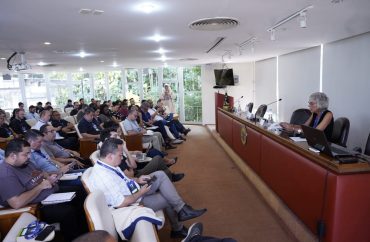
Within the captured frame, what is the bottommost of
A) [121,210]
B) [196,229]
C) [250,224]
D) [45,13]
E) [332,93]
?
[250,224]

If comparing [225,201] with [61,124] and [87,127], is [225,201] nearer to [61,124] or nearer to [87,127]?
[87,127]

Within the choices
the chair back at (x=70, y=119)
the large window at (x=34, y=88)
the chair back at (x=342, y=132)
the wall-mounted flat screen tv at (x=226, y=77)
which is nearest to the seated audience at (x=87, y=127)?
the chair back at (x=70, y=119)

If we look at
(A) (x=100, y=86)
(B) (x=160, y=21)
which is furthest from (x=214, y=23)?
(A) (x=100, y=86)

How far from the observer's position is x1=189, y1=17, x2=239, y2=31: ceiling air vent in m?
3.30

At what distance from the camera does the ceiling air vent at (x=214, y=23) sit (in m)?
3.30

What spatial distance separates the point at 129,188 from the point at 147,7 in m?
1.77

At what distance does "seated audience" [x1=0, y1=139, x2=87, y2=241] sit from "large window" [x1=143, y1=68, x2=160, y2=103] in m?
9.42

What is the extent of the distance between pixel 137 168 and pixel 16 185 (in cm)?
170

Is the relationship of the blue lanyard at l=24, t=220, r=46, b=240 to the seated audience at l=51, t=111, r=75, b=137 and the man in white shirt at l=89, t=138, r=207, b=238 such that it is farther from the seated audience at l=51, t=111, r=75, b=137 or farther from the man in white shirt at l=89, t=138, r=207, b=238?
the seated audience at l=51, t=111, r=75, b=137

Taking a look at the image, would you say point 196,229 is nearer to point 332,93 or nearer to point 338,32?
point 338,32

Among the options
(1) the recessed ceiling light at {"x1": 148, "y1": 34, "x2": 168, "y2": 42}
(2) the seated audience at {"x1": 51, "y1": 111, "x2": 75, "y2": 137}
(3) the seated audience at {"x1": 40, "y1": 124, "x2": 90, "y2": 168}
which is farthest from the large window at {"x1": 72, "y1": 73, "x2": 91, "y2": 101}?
(3) the seated audience at {"x1": 40, "y1": 124, "x2": 90, "y2": 168}

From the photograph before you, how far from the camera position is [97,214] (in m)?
1.72

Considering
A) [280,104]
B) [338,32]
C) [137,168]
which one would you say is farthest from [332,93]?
[137,168]

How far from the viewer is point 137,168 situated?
373cm
